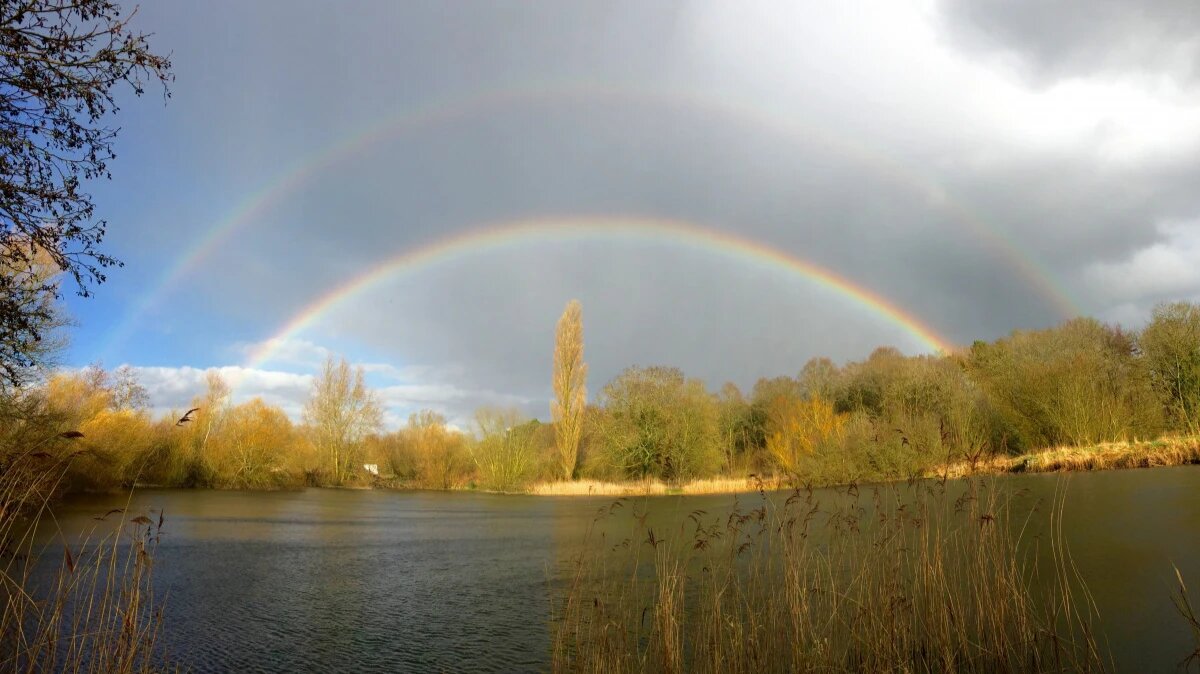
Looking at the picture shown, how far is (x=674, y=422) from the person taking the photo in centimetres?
3797

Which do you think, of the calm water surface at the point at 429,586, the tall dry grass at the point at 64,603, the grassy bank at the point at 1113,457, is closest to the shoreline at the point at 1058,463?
the grassy bank at the point at 1113,457

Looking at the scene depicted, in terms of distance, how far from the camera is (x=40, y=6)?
453cm

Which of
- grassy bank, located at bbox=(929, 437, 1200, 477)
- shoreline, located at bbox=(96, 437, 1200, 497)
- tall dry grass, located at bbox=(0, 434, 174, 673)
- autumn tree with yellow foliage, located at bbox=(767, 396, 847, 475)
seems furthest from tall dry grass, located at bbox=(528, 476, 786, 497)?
tall dry grass, located at bbox=(0, 434, 174, 673)

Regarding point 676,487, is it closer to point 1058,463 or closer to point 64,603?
point 1058,463

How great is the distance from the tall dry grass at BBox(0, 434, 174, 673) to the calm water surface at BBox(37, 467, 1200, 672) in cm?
82

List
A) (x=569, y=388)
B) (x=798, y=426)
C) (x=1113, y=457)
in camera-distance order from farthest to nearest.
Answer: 1. (x=569, y=388)
2. (x=798, y=426)
3. (x=1113, y=457)

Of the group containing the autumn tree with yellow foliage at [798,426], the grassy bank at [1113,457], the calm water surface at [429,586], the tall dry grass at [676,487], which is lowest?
the tall dry grass at [676,487]

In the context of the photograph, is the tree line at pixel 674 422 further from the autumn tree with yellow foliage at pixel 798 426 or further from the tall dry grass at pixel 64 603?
the tall dry grass at pixel 64 603

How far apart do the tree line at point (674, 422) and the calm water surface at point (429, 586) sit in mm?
3576

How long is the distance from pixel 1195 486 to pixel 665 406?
24992 mm

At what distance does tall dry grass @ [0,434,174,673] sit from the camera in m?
3.47

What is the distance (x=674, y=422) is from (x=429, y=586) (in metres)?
A: 28.7

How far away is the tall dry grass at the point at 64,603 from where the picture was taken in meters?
3.47

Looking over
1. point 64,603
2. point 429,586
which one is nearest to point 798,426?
point 429,586
